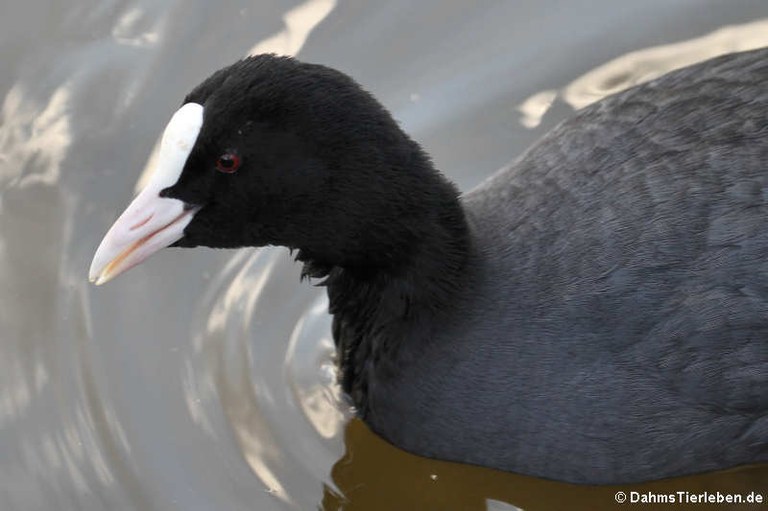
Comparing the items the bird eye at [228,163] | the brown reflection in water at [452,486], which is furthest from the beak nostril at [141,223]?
the brown reflection in water at [452,486]

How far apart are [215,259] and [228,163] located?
4.54 ft

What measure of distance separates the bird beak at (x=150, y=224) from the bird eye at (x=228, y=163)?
100mm

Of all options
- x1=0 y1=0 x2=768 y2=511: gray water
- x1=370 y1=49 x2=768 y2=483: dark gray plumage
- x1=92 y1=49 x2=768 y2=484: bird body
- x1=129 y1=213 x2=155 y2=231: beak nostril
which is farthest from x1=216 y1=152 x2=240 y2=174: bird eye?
x1=0 y1=0 x2=768 y2=511: gray water

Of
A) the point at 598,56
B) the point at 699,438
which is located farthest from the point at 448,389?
the point at 598,56

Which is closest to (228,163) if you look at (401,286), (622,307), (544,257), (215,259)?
(401,286)

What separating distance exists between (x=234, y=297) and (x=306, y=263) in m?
0.81

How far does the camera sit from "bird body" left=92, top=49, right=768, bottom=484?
386 cm

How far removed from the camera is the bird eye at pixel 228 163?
12.5 feet

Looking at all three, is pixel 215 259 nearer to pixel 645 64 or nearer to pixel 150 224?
pixel 150 224

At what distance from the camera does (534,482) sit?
14.9ft

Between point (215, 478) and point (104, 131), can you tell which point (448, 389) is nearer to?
Result: point (215, 478)

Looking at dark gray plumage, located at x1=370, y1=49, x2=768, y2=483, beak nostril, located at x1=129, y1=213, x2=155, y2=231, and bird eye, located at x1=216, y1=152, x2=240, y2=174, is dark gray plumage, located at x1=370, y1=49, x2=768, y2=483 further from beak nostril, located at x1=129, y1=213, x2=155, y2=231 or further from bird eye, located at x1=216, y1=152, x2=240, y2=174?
beak nostril, located at x1=129, y1=213, x2=155, y2=231

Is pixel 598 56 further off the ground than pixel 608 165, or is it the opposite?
pixel 598 56

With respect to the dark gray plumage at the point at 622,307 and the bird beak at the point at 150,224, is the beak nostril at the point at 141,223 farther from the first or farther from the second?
the dark gray plumage at the point at 622,307
